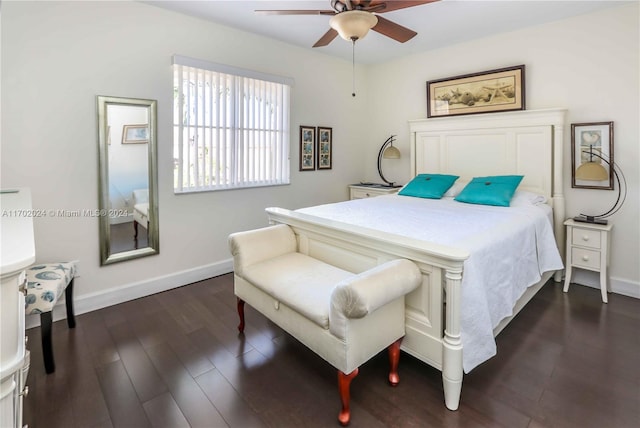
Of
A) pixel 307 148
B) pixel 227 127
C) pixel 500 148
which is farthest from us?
pixel 307 148

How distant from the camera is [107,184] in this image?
2.80 metres

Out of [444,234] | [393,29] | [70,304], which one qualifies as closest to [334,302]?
[444,234]

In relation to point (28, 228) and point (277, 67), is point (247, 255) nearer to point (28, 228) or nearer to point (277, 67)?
point (28, 228)

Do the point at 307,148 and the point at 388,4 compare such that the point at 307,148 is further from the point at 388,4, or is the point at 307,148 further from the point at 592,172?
the point at 592,172

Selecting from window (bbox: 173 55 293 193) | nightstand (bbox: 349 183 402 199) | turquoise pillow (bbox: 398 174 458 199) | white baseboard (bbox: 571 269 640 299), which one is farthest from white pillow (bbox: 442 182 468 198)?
window (bbox: 173 55 293 193)

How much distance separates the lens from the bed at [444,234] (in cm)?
170

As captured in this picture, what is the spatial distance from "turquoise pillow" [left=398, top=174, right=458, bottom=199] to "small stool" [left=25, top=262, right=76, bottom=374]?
10.8 ft

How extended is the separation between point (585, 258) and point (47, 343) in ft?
13.5

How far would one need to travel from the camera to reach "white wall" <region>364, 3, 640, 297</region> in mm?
2951

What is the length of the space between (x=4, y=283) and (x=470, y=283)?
1787mm

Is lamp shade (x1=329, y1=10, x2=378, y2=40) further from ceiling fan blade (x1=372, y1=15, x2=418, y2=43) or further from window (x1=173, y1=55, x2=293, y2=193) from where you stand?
window (x1=173, y1=55, x2=293, y2=193)

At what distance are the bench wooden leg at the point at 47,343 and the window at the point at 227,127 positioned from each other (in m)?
1.54

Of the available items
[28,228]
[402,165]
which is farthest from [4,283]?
[402,165]

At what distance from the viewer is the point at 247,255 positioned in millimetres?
2293
